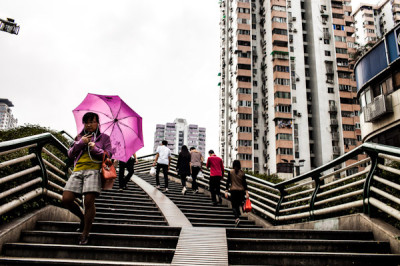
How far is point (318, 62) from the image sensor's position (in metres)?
50.1

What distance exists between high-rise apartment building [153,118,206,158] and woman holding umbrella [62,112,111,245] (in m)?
152

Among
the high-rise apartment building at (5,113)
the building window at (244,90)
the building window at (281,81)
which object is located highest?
the high-rise apartment building at (5,113)

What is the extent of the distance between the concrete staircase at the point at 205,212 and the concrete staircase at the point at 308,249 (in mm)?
2386

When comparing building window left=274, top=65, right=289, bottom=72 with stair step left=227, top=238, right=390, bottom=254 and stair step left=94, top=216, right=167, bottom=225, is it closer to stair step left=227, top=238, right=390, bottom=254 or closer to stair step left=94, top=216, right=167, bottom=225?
stair step left=94, top=216, right=167, bottom=225

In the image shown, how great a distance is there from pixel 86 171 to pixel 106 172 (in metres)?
0.25

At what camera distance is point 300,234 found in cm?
446

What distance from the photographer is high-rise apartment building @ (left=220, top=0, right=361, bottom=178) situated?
4600cm

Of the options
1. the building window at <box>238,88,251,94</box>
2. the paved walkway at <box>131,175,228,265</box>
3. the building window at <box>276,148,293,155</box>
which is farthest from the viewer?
the building window at <box>238,88,251,94</box>

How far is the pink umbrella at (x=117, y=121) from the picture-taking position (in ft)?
16.6

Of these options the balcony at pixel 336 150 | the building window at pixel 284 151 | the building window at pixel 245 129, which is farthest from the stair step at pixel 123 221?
the balcony at pixel 336 150

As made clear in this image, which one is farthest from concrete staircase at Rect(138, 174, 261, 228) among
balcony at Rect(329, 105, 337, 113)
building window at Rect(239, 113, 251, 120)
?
balcony at Rect(329, 105, 337, 113)

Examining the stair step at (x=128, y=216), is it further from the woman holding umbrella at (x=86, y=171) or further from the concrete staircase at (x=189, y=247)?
the woman holding umbrella at (x=86, y=171)

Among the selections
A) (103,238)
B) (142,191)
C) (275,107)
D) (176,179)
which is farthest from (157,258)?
(275,107)

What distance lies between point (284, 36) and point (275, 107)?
39.5ft
